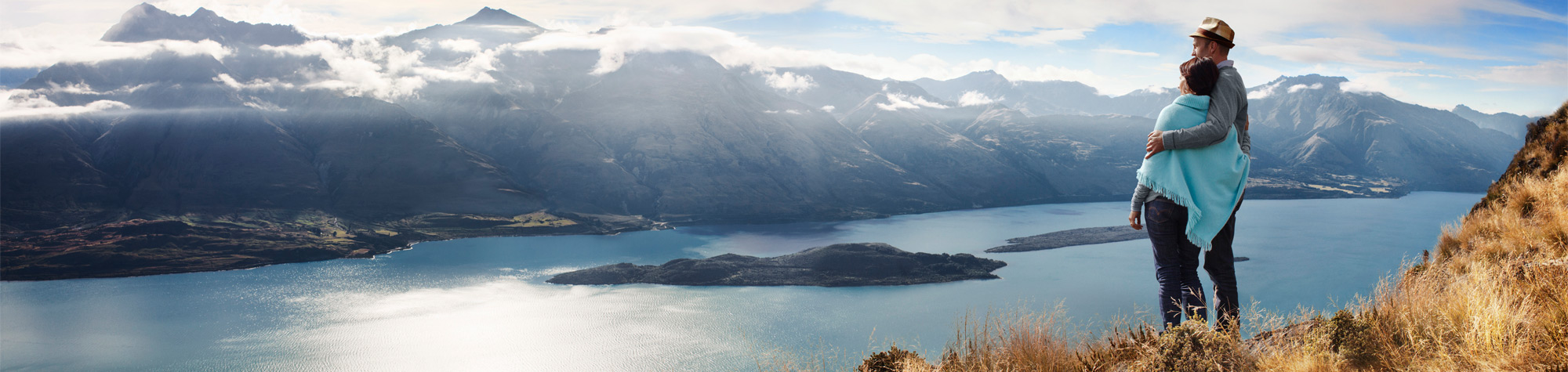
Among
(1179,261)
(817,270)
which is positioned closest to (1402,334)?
(1179,261)

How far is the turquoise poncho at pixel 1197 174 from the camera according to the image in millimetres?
3617

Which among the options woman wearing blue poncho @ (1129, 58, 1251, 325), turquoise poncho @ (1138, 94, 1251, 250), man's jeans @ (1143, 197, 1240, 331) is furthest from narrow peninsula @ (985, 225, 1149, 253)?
turquoise poncho @ (1138, 94, 1251, 250)

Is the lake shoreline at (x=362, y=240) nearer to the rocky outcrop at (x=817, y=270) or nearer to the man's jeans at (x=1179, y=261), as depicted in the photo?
the rocky outcrop at (x=817, y=270)

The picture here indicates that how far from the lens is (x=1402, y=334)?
354cm

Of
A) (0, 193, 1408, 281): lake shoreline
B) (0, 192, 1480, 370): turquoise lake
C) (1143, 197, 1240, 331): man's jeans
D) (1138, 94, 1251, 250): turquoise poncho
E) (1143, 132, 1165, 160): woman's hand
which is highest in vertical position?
(1143, 132, 1165, 160): woman's hand

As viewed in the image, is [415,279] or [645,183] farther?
[645,183]

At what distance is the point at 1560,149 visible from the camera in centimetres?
710

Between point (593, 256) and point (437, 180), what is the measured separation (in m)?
80.4

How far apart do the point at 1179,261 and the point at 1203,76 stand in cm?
100

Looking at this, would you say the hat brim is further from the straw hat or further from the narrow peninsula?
the narrow peninsula

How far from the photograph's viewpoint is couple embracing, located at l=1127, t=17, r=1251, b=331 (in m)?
3.60

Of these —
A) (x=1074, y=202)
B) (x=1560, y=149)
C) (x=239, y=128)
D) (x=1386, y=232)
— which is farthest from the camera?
(x=1074, y=202)

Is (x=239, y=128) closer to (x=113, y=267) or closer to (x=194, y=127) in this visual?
(x=194, y=127)

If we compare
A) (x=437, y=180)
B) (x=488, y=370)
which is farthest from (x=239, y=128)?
(x=488, y=370)
